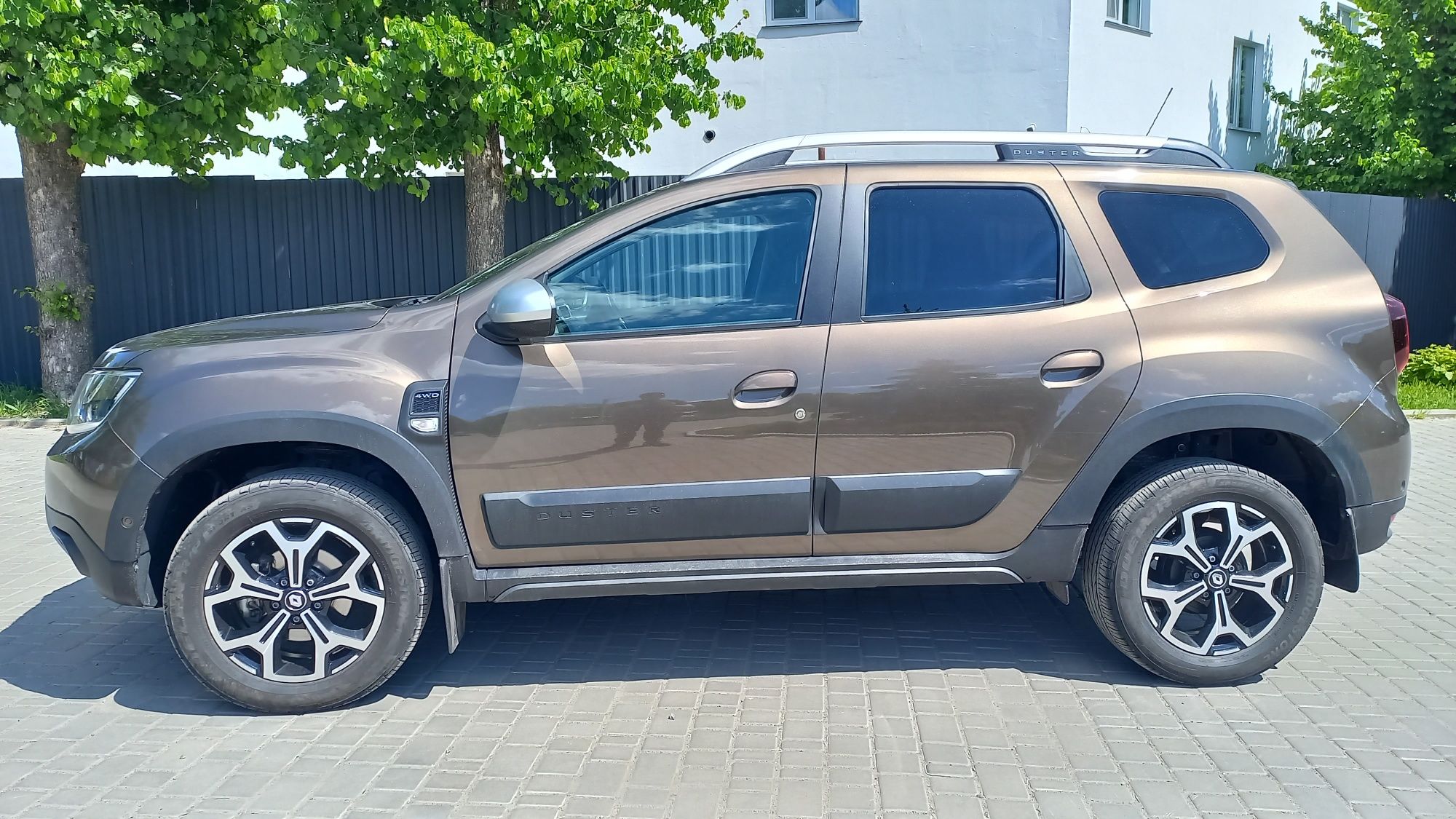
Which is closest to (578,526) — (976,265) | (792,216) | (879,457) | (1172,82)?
(879,457)

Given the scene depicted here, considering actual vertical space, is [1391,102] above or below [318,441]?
above

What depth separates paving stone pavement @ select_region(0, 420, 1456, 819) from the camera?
3.13 m

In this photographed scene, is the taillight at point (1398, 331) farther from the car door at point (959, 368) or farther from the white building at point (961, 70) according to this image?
the white building at point (961, 70)

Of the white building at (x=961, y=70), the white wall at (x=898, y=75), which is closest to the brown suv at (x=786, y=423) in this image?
Result: the white building at (x=961, y=70)

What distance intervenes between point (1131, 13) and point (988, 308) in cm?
1177

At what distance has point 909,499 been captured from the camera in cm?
A: 370

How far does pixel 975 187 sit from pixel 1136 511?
4.30 feet

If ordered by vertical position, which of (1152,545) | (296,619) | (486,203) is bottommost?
(296,619)

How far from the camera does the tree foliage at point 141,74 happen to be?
799 centimetres

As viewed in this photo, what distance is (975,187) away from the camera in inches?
153

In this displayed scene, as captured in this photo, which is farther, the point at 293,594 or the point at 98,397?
the point at 98,397

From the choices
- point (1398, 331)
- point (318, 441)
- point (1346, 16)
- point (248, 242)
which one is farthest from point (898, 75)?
point (318, 441)

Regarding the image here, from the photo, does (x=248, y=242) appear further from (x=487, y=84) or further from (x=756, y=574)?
(x=756, y=574)

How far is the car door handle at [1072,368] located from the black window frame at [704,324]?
89cm
